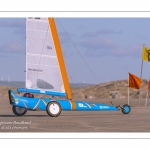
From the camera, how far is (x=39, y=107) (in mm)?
24250

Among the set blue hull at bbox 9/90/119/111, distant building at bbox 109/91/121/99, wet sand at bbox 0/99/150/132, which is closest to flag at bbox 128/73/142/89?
blue hull at bbox 9/90/119/111

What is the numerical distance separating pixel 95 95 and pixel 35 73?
29.0 m

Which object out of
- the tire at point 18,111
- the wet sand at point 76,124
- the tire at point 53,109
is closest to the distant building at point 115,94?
the tire at point 18,111

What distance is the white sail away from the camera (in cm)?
2553

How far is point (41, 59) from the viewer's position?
83.7 feet

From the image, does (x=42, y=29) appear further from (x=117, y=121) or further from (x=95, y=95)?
(x=95, y=95)

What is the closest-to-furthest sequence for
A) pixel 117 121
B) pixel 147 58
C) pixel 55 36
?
pixel 117 121, pixel 55 36, pixel 147 58

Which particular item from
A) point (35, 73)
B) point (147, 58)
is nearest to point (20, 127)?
point (35, 73)

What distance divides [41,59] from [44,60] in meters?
0.14

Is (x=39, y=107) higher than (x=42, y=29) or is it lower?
lower

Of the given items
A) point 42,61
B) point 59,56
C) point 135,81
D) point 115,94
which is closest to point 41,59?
point 42,61

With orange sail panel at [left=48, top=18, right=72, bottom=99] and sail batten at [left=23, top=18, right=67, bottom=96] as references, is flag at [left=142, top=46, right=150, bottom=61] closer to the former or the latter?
orange sail panel at [left=48, top=18, right=72, bottom=99]
